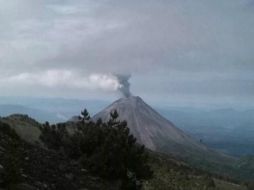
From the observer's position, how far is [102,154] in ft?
A: 57.1

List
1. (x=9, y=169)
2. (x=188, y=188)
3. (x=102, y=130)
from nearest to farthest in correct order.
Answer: (x=9, y=169)
(x=102, y=130)
(x=188, y=188)

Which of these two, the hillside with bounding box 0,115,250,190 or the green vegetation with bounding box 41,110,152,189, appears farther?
the green vegetation with bounding box 41,110,152,189

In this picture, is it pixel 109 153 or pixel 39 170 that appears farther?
pixel 109 153

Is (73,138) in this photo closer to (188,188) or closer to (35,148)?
(35,148)

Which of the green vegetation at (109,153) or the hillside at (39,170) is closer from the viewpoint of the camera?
the hillside at (39,170)

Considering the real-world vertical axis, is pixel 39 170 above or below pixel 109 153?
below

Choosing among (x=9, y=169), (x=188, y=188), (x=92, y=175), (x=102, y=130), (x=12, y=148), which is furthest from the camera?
(x=188, y=188)

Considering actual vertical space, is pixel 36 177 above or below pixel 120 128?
below

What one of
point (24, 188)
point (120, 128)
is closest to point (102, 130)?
point (120, 128)

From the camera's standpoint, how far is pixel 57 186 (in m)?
14.1

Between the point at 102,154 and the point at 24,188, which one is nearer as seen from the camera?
the point at 24,188

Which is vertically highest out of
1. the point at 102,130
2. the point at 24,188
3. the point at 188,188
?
the point at 102,130

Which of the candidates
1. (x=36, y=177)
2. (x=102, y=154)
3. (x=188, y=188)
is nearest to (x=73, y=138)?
(x=102, y=154)

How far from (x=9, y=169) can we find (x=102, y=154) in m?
5.42
